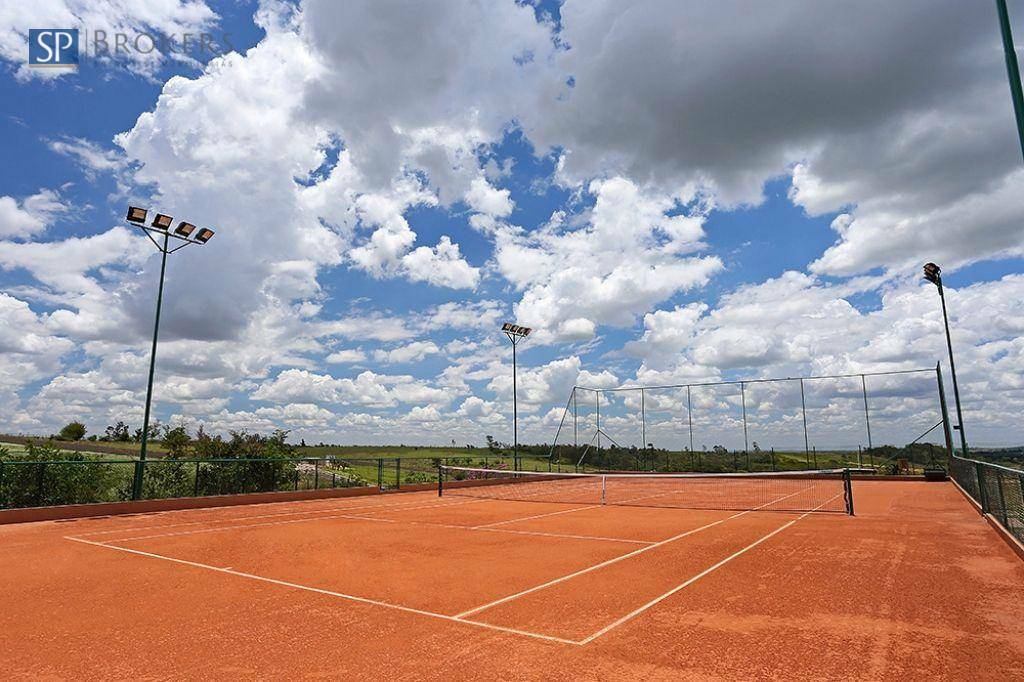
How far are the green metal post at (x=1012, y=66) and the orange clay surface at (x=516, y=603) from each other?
21.9 feet

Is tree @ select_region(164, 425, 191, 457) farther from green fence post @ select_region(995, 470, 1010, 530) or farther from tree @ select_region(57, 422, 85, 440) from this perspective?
tree @ select_region(57, 422, 85, 440)

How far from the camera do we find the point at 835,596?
28.1 ft

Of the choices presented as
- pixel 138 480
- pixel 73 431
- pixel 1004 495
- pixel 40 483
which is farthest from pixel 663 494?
pixel 73 431

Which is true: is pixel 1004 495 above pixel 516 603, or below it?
above

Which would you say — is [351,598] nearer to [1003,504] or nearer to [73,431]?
[1003,504]

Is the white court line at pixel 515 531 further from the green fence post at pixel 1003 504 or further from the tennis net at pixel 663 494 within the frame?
the green fence post at pixel 1003 504

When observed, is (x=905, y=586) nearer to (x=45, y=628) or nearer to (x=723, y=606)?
(x=723, y=606)

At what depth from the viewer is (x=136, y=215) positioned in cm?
2238

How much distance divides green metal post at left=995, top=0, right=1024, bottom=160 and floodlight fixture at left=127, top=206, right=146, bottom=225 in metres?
24.8

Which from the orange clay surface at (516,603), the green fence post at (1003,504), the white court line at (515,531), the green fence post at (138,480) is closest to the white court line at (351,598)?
the orange clay surface at (516,603)

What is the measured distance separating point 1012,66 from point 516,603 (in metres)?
10.4

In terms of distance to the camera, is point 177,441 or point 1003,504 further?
point 177,441

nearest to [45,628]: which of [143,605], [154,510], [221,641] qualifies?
[143,605]

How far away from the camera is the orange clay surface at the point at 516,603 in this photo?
6.07 meters
